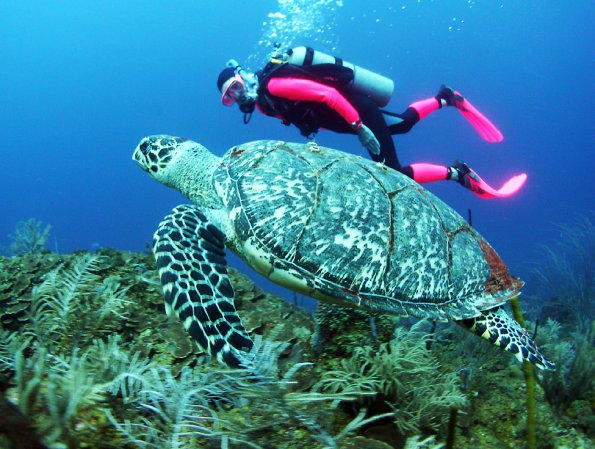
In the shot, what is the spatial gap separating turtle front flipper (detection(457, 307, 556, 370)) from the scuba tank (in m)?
4.80

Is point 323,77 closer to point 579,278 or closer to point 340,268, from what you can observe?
point 340,268

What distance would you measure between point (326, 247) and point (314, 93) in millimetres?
3357

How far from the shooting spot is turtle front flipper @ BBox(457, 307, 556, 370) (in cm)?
286

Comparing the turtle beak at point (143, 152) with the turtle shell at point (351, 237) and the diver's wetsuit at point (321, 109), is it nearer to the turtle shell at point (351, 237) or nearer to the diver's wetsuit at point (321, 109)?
the turtle shell at point (351, 237)

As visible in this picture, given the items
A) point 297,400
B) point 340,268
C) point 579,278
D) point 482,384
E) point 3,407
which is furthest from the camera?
point 579,278

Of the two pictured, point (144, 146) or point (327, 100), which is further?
point (327, 100)

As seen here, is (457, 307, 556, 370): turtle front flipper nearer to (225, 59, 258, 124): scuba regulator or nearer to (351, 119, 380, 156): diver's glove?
(351, 119, 380, 156): diver's glove

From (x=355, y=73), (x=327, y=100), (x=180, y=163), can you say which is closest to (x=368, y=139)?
(x=327, y=100)

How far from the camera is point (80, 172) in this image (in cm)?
7950

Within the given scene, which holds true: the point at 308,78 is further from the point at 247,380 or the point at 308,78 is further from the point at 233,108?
the point at 233,108

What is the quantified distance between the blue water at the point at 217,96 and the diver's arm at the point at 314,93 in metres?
52.3

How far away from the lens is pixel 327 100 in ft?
16.8

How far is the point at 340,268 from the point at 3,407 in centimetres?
199

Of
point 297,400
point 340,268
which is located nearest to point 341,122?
point 340,268
